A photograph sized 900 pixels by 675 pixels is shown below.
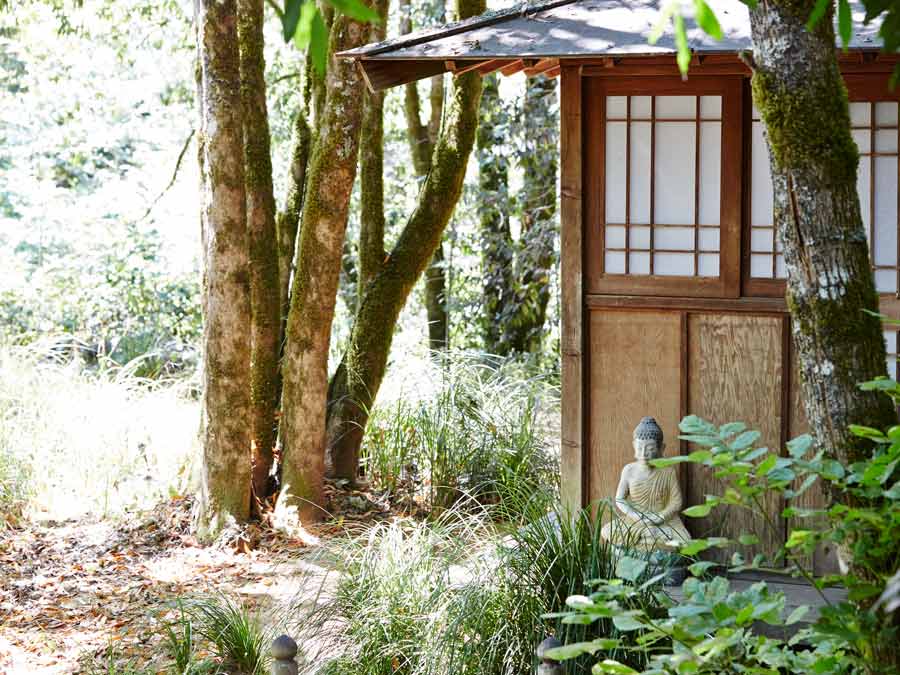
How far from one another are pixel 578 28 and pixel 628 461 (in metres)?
2.19

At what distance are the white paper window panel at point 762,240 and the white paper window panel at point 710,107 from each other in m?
0.60

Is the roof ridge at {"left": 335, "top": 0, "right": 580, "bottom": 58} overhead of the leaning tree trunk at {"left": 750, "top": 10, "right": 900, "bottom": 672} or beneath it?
overhead

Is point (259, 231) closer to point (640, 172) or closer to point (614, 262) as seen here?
point (614, 262)

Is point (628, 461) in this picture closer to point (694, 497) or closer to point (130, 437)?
point (694, 497)

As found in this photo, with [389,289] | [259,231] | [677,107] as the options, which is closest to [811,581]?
[677,107]

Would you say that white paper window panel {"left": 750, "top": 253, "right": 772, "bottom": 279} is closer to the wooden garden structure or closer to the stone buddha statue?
the wooden garden structure

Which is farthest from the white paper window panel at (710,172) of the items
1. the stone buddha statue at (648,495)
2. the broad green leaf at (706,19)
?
the broad green leaf at (706,19)

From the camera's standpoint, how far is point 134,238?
1369 centimetres

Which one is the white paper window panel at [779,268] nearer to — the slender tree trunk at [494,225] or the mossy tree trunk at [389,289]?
the mossy tree trunk at [389,289]

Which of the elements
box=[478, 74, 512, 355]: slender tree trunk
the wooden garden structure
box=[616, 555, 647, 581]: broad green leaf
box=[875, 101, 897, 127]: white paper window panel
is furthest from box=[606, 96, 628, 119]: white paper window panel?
box=[478, 74, 512, 355]: slender tree trunk

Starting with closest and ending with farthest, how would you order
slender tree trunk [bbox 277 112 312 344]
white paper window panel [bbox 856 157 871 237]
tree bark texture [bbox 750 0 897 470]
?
tree bark texture [bbox 750 0 897 470] → white paper window panel [bbox 856 157 871 237] → slender tree trunk [bbox 277 112 312 344]

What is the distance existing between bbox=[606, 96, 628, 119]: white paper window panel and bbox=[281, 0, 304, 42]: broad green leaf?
13.5 feet

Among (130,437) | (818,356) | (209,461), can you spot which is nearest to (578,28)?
(818,356)

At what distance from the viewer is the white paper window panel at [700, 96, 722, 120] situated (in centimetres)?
536
